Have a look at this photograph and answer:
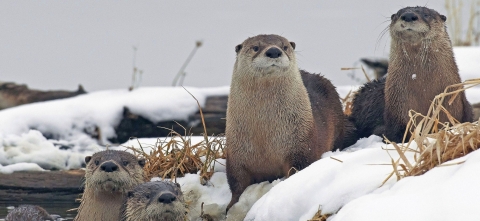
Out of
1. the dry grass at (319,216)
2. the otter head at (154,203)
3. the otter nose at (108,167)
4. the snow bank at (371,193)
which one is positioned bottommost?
the otter head at (154,203)

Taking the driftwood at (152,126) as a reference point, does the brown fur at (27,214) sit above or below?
below

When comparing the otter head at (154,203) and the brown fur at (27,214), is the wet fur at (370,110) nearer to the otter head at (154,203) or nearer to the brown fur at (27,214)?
the otter head at (154,203)

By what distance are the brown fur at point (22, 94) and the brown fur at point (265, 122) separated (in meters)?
Result: 3.65

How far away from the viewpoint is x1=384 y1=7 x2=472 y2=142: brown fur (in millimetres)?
4594

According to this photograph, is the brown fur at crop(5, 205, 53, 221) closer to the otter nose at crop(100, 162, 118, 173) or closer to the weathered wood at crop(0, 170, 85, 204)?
the otter nose at crop(100, 162, 118, 173)

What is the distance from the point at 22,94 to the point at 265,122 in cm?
418

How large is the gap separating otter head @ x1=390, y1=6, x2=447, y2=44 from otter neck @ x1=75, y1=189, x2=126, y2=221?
69.5 inches

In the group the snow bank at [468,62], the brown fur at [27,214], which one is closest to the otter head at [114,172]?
the brown fur at [27,214]

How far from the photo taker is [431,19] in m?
4.61

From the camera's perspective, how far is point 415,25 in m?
4.55

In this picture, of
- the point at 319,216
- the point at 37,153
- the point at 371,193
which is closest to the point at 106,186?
the point at 319,216

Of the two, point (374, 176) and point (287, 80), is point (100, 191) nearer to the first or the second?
point (287, 80)

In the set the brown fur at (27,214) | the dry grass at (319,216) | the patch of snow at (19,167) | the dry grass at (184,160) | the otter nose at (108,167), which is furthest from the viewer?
the patch of snow at (19,167)

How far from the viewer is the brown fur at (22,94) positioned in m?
7.83
